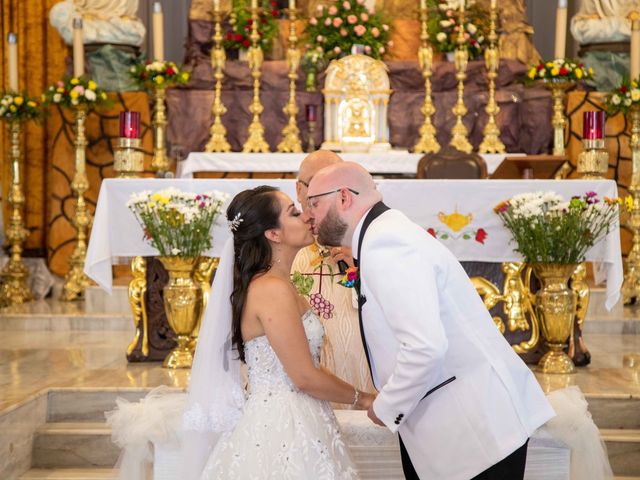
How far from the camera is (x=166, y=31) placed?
475 inches

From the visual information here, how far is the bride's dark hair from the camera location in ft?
11.9

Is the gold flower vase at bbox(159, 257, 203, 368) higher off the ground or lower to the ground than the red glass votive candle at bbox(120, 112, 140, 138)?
lower

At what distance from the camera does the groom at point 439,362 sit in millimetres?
2885

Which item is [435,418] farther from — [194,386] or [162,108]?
[162,108]

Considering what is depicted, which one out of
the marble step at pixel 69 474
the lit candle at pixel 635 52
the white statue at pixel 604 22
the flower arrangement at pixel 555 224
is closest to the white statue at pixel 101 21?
the white statue at pixel 604 22

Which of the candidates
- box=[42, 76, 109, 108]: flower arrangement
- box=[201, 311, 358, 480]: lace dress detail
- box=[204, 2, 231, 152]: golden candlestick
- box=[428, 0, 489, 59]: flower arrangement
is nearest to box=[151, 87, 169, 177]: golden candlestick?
box=[204, 2, 231, 152]: golden candlestick

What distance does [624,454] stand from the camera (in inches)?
211

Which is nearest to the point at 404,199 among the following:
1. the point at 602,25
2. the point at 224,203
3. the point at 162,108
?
the point at 224,203

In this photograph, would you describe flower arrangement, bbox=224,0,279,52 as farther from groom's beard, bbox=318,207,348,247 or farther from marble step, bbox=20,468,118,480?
groom's beard, bbox=318,207,348,247

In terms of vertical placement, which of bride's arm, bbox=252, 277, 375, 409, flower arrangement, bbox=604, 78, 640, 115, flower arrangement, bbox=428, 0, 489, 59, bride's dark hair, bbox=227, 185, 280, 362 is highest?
flower arrangement, bbox=428, 0, 489, 59

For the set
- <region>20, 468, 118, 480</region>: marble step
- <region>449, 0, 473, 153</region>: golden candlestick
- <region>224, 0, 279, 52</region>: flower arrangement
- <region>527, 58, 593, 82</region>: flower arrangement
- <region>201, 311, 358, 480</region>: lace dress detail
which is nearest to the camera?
<region>201, 311, 358, 480</region>: lace dress detail

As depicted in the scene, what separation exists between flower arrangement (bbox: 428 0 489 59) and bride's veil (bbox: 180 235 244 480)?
22.3ft

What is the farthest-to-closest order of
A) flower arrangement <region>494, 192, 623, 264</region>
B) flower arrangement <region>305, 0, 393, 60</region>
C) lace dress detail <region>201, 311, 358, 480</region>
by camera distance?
flower arrangement <region>305, 0, 393, 60</region> < flower arrangement <region>494, 192, 623, 264</region> < lace dress detail <region>201, 311, 358, 480</region>

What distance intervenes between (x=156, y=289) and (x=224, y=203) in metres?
0.83
